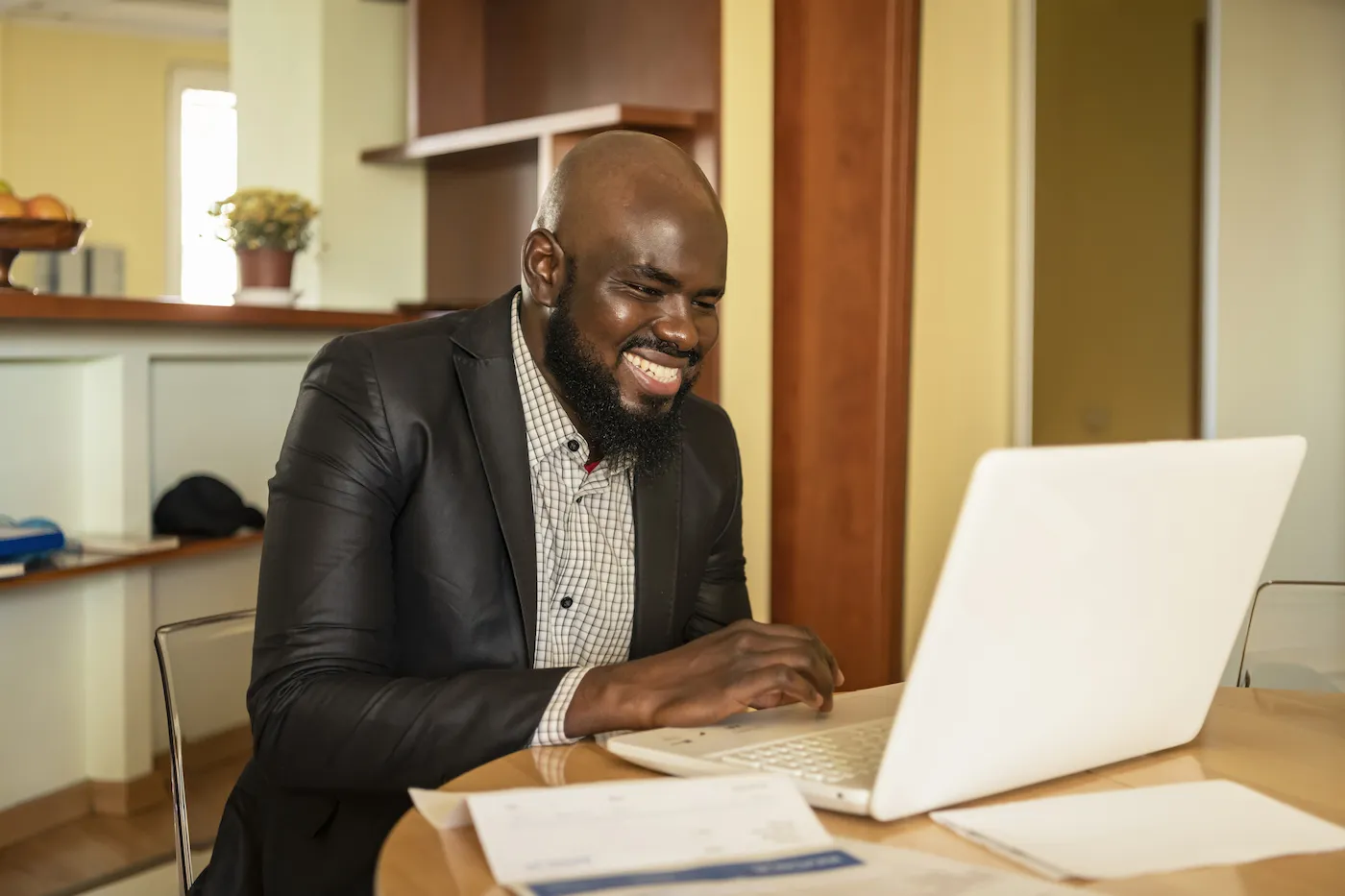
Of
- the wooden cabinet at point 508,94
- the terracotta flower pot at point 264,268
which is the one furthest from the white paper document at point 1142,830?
the terracotta flower pot at point 264,268

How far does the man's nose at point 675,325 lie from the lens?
1.63m

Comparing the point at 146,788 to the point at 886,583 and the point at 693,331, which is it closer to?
the point at 886,583

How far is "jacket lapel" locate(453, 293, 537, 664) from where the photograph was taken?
1555mm

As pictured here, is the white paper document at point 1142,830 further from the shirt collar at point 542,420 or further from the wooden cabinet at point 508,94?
the wooden cabinet at point 508,94

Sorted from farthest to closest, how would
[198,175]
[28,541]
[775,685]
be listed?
[198,175] → [28,541] → [775,685]

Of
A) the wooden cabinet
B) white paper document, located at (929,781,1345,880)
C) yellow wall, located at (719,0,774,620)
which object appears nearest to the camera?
white paper document, located at (929,781,1345,880)

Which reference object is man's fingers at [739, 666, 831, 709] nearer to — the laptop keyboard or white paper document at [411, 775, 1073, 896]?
the laptop keyboard

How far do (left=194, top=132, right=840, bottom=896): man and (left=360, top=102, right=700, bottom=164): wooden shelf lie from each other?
177cm

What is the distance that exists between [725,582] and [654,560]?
19cm

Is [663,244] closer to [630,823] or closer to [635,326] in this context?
[635,326]

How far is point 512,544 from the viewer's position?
1.55 meters

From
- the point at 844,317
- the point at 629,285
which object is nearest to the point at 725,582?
the point at 629,285

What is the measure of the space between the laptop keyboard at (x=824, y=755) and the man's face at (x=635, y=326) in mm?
603

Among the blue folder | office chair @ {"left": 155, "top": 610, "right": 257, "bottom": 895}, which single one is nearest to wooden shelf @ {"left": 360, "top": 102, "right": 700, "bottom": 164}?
the blue folder
